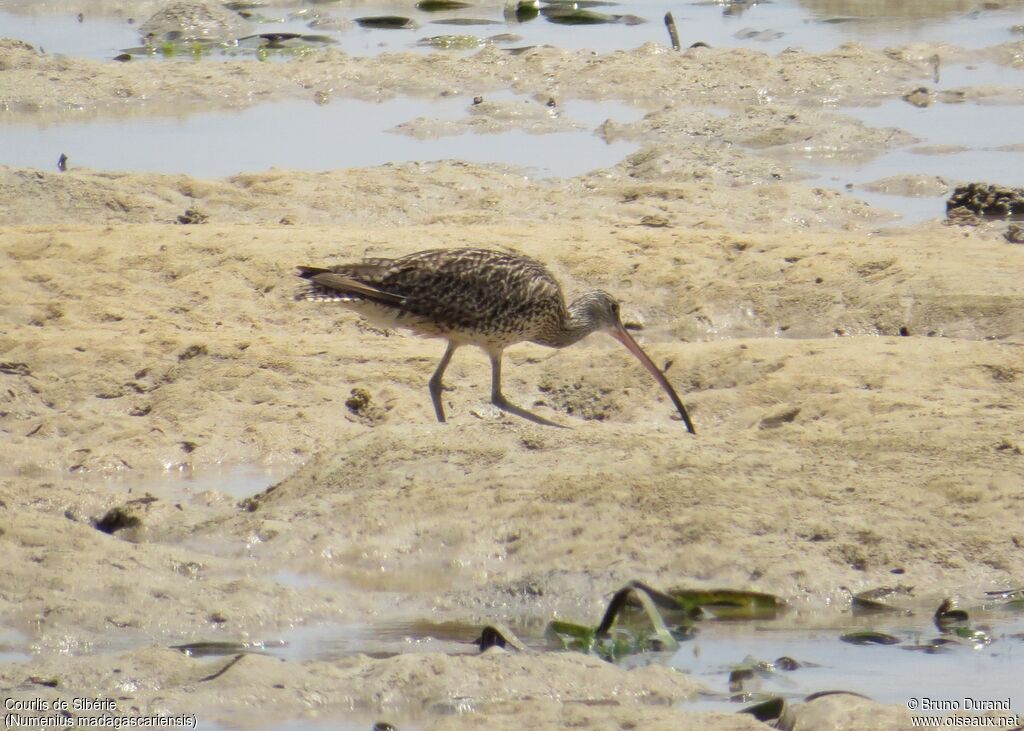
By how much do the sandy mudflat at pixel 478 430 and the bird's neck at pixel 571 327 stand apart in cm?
24

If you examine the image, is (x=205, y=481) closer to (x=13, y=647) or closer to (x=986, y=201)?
(x=13, y=647)

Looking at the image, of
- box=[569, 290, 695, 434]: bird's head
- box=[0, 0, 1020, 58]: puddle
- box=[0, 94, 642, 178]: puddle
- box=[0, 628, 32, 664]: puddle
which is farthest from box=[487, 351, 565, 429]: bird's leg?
Result: box=[0, 0, 1020, 58]: puddle

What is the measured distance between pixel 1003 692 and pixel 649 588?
1.29 meters

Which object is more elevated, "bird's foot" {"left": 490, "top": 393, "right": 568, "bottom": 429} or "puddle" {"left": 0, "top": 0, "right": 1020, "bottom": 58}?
"puddle" {"left": 0, "top": 0, "right": 1020, "bottom": 58}

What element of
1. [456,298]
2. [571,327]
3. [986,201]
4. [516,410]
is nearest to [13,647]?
[516,410]

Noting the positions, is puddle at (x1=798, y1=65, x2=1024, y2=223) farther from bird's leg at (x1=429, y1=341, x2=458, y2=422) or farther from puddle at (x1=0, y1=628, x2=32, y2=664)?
puddle at (x1=0, y1=628, x2=32, y2=664)

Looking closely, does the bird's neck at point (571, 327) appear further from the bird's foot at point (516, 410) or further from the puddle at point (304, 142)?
the puddle at point (304, 142)

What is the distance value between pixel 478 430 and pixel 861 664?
258 centimetres

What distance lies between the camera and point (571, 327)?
9.63 metres

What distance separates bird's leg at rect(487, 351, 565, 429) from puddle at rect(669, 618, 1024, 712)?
9.32 ft

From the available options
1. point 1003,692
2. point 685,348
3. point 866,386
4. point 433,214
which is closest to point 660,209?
point 433,214

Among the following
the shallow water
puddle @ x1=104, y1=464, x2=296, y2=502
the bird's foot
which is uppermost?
the shallow water

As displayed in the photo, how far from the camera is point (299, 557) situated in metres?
7.11

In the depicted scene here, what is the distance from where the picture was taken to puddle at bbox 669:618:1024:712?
558 centimetres
